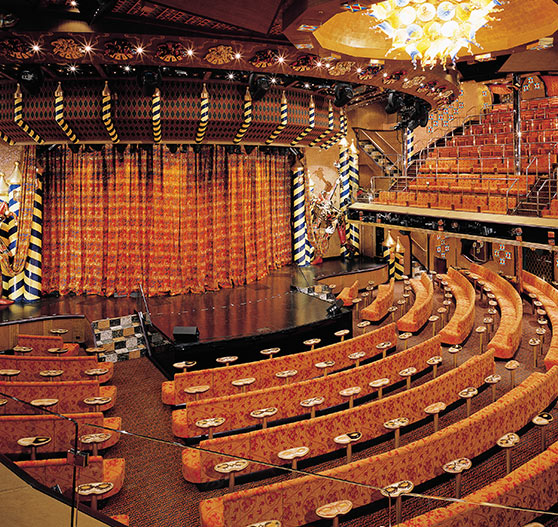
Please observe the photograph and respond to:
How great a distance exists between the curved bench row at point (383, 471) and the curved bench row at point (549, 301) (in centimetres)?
114

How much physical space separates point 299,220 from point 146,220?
14.5ft

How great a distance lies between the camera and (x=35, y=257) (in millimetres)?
11273

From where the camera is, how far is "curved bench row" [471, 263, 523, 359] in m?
8.20

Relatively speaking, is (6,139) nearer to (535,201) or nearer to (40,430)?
(40,430)

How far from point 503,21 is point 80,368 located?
7.10 meters

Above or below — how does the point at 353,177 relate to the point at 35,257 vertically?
above

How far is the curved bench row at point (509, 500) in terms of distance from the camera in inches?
116

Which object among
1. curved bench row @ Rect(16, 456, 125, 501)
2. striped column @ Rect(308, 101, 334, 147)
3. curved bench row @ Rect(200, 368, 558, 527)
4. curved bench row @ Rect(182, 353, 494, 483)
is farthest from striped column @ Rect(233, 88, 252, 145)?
curved bench row @ Rect(16, 456, 125, 501)

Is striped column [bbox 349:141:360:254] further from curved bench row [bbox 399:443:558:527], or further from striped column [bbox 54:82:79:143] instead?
curved bench row [bbox 399:443:558:527]

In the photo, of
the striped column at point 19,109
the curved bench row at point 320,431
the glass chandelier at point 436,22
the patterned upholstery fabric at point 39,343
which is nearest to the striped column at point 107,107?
the striped column at point 19,109

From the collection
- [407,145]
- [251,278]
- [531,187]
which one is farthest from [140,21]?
[407,145]

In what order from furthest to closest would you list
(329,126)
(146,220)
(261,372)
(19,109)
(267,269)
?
(267,269)
(329,126)
(146,220)
(19,109)
(261,372)

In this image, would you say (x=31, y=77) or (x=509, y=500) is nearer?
(x=509, y=500)


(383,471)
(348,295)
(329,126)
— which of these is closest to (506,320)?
(348,295)
